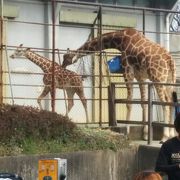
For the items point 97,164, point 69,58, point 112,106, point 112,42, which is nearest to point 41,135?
point 97,164

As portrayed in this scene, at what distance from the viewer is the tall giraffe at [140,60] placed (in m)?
14.0

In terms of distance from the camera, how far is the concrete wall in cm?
1012

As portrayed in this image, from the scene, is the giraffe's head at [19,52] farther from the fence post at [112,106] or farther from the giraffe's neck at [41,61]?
the fence post at [112,106]

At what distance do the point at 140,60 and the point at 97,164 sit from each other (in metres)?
3.75

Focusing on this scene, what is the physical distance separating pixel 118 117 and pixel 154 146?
283cm

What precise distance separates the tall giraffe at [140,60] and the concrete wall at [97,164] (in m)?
1.73

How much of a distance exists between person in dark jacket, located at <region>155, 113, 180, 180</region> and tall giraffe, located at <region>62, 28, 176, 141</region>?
6502 mm

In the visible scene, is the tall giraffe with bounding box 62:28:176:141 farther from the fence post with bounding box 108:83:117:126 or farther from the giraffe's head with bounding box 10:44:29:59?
the giraffe's head with bounding box 10:44:29:59

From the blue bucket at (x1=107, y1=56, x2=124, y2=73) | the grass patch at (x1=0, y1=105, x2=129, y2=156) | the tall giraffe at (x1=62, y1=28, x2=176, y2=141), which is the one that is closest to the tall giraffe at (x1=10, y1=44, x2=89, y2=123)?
the tall giraffe at (x1=62, y1=28, x2=176, y2=141)

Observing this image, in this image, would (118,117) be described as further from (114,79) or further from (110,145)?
(110,145)

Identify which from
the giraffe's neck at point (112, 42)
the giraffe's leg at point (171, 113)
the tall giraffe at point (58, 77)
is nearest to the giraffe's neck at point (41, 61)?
the tall giraffe at point (58, 77)

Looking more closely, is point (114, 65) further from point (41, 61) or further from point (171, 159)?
point (171, 159)

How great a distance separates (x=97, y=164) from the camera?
36.8 ft

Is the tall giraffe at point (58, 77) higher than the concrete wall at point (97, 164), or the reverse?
the tall giraffe at point (58, 77)
